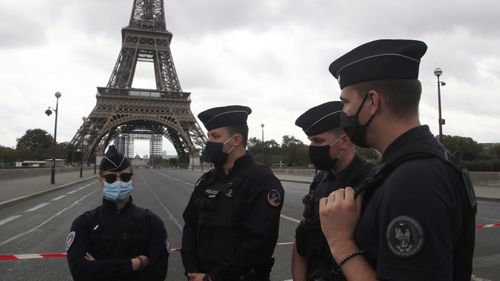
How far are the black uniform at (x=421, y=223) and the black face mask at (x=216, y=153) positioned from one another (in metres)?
1.93

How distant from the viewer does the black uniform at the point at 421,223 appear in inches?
54.1

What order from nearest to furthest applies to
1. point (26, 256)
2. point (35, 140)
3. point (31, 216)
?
point (26, 256), point (31, 216), point (35, 140)

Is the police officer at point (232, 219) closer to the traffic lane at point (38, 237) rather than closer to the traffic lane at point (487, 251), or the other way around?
the traffic lane at point (38, 237)

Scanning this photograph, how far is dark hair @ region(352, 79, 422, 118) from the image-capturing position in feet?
5.50

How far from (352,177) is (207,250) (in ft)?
3.85

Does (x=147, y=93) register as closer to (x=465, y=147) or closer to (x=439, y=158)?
(x=465, y=147)

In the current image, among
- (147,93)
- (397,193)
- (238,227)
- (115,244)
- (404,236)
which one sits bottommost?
(115,244)

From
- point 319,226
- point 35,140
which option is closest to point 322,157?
point 319,226

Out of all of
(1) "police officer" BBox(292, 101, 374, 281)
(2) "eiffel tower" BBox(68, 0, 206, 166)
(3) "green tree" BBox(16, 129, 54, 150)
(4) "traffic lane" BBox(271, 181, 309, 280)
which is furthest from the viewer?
(3) "green tree" BBox(16, 129, 54, 150)

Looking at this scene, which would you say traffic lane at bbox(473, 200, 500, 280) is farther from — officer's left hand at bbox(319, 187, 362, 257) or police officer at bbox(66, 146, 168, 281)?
officer's left hand at bbox(319, 187, 362, 257)

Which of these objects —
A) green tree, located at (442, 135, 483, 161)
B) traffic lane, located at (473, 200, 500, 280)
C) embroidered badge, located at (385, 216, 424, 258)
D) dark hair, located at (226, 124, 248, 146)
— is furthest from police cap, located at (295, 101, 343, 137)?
green tree, located at (442, 135, 483, 161)

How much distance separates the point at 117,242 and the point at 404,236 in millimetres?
2375

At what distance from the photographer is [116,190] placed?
3.38m

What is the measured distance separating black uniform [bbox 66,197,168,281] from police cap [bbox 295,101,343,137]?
141cm
